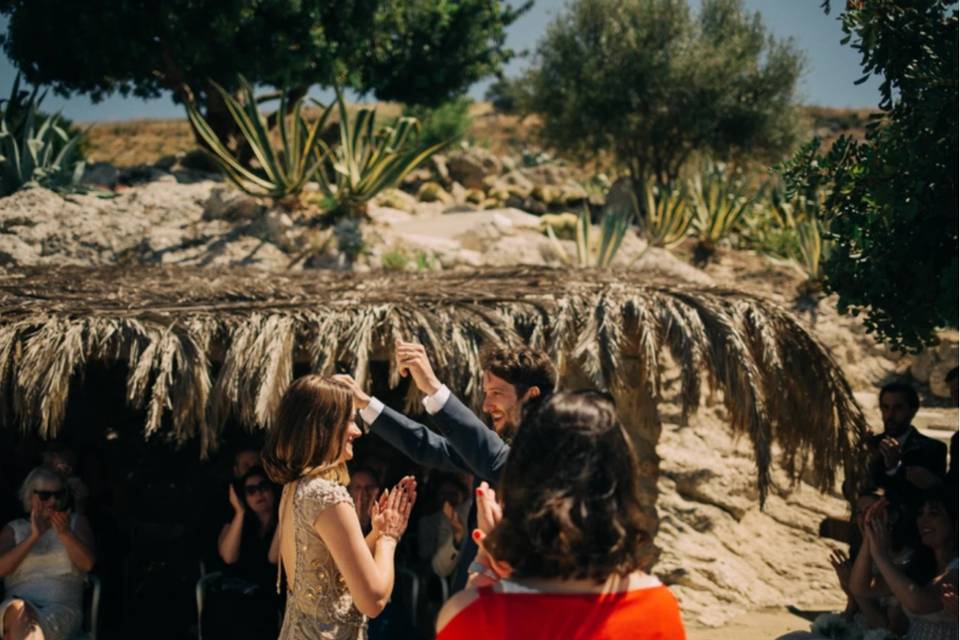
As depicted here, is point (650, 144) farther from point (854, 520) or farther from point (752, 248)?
point (854, 520)

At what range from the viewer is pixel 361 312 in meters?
6.52

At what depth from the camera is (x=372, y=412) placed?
3.86 meters

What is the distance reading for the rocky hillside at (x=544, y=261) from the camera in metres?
8.05

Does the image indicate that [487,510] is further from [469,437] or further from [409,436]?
[409,436]

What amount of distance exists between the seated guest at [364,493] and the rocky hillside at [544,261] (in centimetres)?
272

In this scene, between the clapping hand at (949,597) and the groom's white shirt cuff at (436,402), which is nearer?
the groom's white shirt cuff at (436,402)

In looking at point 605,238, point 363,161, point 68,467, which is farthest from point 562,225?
point 68,467

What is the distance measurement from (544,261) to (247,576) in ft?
28.5

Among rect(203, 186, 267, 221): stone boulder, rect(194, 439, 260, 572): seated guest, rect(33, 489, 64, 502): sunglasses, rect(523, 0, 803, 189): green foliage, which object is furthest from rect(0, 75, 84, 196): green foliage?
rect(523, 0, 803, 189): green foliage

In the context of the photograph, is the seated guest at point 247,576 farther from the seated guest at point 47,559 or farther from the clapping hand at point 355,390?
the clapping hand at point 355,390

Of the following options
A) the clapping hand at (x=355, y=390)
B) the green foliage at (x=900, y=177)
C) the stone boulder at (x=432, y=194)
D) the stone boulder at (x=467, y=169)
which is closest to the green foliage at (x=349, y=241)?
the stone boulder at (x=432, y=194)

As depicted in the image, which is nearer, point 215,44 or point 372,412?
point 372,412

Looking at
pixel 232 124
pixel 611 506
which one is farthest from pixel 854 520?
pixel 232 124

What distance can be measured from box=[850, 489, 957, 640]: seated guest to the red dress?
112 inches
